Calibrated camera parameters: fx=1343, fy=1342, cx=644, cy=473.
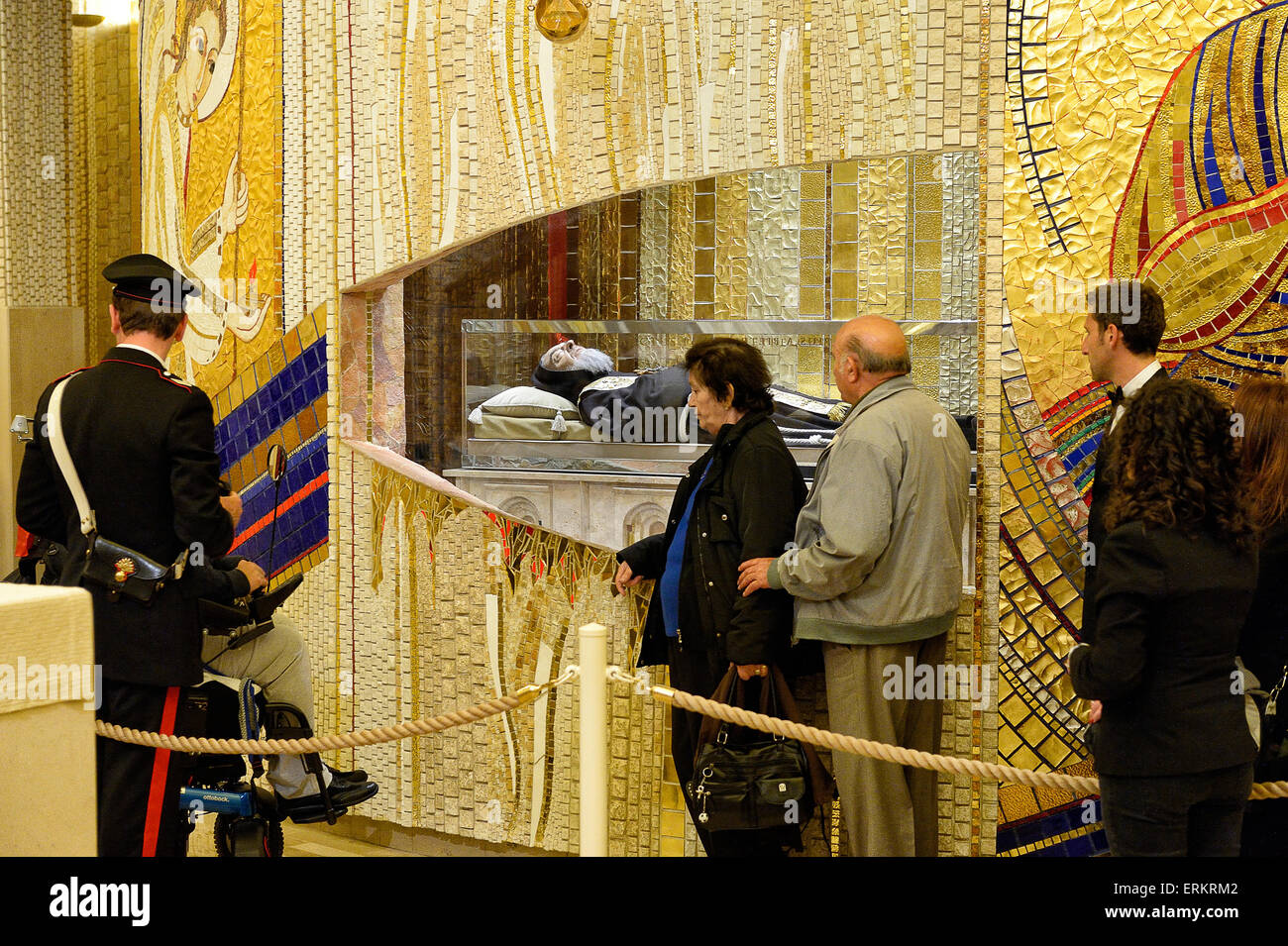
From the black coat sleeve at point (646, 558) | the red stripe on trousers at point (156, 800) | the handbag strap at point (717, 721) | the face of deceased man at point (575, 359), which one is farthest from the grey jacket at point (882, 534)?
the face of deceased man at point (575, 359)

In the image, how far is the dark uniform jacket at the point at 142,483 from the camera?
3.39 metres

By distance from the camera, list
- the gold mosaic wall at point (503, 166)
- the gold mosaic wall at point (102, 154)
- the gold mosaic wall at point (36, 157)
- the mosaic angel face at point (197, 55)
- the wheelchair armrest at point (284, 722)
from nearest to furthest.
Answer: the gold mosaic wall at point (503, 166)
the wheelchair armrest at point (284, 722)
the mosaic angel face at point (197, 55)
the gold mosaic wall at point (36, 157)
the gold mosaic wall at point (102, 154)

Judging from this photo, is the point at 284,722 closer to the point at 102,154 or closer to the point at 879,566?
the point at 879,566

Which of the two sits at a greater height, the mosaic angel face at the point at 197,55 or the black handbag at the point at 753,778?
the mosaic angel face at the point at 197,55

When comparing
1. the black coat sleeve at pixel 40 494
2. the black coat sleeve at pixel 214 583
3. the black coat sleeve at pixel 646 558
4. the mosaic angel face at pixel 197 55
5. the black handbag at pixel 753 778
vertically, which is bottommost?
the black handbag at pixel 753 778

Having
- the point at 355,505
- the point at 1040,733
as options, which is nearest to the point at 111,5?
the point at 355,505

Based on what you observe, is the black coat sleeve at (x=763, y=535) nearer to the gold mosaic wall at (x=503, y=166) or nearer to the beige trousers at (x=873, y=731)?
the beige trousers at (x=873, y=731)

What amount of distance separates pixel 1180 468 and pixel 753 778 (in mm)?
1341

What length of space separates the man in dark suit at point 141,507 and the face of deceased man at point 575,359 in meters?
1.98

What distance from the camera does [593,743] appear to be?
290 centimetres

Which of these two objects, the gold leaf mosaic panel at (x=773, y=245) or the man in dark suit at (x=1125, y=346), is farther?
the gold leaf mosaic panel at (x=773, y=245)

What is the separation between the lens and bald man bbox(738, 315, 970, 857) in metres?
3.32

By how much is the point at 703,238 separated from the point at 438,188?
157 centimetres

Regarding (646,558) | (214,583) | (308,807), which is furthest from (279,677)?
(646,558)
